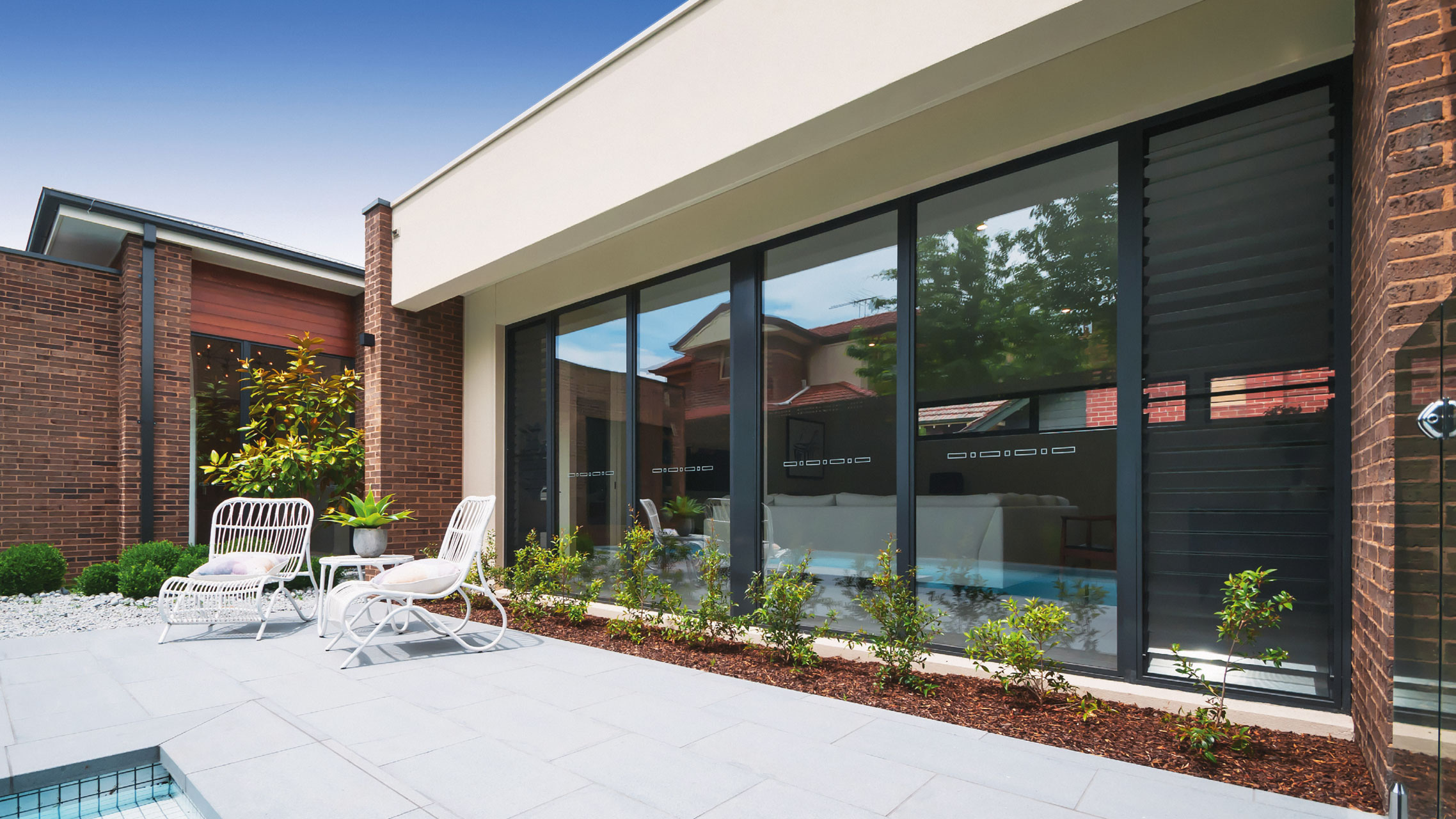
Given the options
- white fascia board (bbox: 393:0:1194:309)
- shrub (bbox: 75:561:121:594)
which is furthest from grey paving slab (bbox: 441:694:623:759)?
shrub (bbox: 75:561:121:594)

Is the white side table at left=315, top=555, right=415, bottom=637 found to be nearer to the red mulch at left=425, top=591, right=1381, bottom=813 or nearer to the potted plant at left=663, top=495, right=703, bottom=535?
the potted plant at left=663, top=495, right=703, bottom=535

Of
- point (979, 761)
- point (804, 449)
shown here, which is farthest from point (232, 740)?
point (804, 449)

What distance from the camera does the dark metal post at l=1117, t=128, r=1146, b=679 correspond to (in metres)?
3.51

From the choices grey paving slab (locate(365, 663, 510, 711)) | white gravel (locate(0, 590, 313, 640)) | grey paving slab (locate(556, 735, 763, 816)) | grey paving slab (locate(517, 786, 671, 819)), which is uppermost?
grey paving slab (locate(517, 786, 671, 819))

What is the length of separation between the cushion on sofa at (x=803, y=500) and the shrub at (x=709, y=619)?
580 mm

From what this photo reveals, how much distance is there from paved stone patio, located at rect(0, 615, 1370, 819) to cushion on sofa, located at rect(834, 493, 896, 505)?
129 centimetres

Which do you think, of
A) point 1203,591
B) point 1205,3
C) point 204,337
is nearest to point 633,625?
point 1203,591

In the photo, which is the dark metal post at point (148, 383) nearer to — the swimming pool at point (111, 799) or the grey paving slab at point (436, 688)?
the grey paving slab at point (436, 688)

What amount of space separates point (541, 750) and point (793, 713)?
1227mm

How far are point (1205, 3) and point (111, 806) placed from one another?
5.89 meters

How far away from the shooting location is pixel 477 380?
8.19 metres

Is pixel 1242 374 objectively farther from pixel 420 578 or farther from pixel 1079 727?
pixel 420 578

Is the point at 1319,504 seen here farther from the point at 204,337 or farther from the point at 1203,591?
the point at 204,337

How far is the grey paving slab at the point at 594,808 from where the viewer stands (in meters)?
2.45
